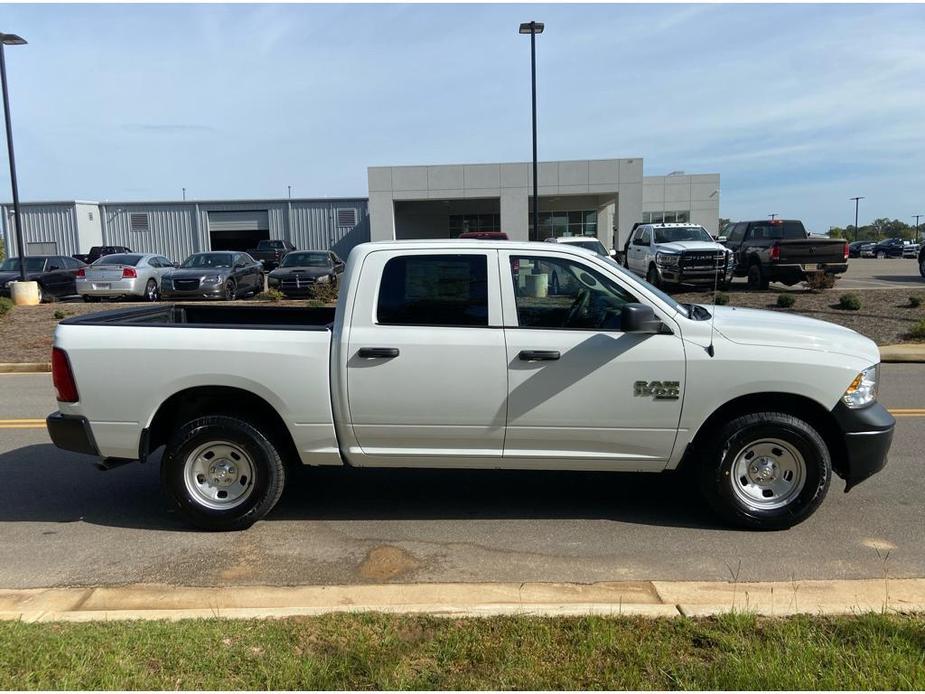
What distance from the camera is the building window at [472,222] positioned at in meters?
46.8

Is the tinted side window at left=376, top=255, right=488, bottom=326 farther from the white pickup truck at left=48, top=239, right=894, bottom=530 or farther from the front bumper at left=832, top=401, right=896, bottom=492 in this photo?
the front bumper at left=832, top=401, right=896, bottom=492

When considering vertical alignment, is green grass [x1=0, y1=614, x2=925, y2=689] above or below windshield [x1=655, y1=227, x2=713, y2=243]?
below

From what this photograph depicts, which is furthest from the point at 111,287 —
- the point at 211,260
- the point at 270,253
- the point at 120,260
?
the point at 270,253

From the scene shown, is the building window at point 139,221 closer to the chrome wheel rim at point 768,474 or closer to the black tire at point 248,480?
the black tire at point 248,480

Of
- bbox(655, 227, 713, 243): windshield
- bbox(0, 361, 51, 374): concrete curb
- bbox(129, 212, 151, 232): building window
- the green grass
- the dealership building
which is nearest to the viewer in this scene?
the green grass

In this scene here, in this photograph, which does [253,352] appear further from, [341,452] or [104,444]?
[104,444]

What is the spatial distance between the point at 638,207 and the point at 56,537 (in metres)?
38.1

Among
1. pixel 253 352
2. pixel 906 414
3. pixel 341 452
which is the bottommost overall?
pixel 906 414

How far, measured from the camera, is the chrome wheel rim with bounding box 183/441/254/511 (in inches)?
191

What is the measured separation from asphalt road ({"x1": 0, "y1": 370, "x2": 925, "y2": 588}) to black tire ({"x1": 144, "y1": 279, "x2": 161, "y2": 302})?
1586cm

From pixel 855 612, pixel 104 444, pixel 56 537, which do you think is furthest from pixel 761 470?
pixel 56 537

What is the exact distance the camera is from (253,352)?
4.65 m

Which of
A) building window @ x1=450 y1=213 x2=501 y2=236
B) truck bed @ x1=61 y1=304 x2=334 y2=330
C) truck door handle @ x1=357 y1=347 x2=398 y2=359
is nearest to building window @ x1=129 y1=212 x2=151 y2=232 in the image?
building window @ x1=450 y1=213 x2=501 y2=236

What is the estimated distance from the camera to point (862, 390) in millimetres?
4578
